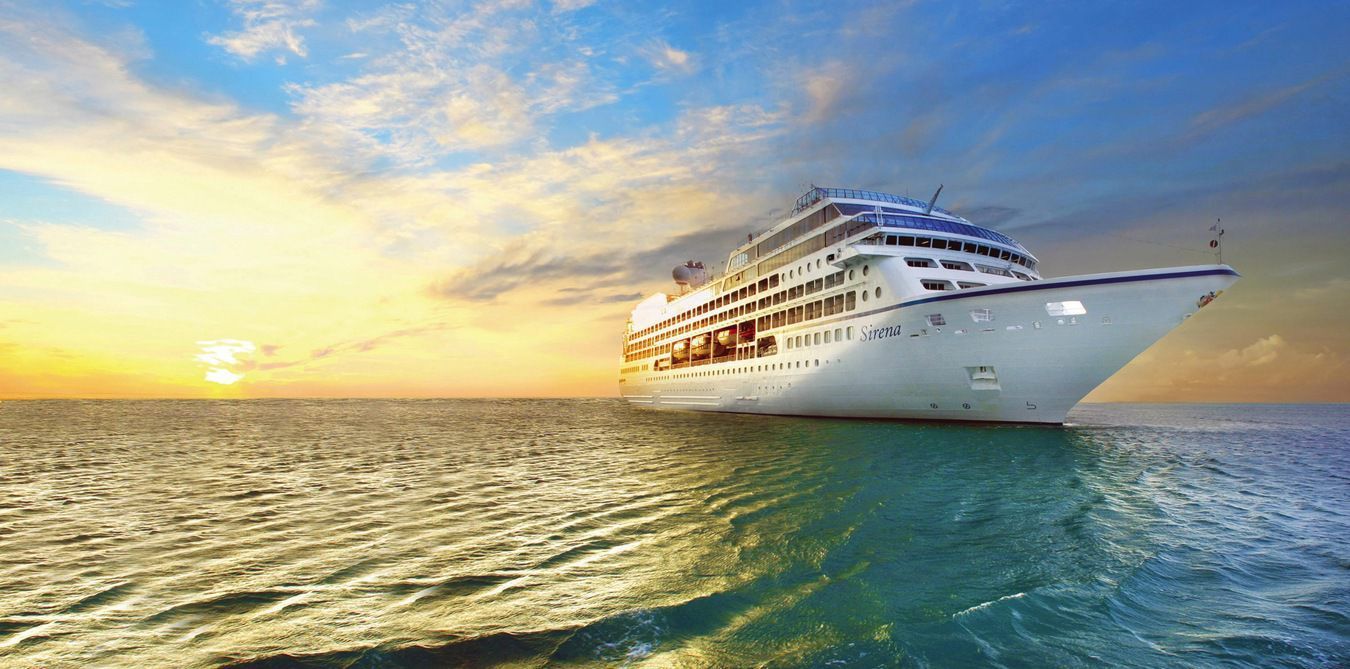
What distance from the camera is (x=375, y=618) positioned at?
22.8 ft

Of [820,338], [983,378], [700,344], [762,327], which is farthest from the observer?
[700,344]

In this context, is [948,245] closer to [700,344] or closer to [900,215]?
[900,215]

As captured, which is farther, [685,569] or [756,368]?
[756,368]

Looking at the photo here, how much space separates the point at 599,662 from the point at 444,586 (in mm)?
3516

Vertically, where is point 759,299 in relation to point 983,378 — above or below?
above

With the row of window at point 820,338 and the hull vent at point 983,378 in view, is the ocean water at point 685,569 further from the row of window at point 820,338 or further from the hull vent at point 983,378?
the row of window at point 820,338

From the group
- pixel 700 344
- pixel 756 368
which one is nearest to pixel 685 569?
pixel 756 368

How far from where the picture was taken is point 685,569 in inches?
351

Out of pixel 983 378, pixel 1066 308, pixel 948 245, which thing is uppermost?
pixel 948 245

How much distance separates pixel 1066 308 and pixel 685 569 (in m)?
28.5

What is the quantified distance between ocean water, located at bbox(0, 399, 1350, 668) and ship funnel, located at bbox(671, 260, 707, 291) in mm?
67515

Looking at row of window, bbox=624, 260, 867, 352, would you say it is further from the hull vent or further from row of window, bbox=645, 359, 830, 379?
the hull vent

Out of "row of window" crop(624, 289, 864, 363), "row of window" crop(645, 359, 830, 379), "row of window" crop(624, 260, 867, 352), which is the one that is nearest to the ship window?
"row of window" crop(624, 289, 864, 363)

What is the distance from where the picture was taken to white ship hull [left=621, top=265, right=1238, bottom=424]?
90.8 feet
